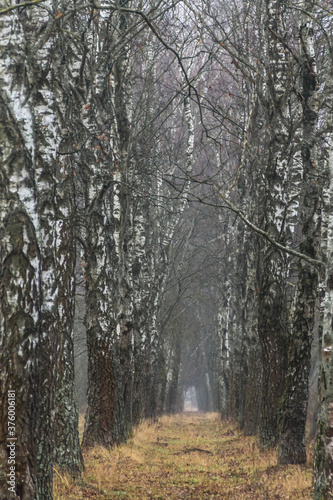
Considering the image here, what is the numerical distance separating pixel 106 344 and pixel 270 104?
5479mm

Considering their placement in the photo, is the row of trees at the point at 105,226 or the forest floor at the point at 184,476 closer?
the row of trees at the point at 105,226

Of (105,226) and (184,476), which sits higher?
(105,226)

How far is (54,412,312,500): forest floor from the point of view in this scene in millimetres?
6738

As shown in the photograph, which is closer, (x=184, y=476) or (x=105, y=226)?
(x=184, y=476)

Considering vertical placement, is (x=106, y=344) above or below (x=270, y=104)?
below

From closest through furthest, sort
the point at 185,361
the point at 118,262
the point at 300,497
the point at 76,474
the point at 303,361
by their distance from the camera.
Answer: the point at 300,497, the point at 76,474, the point at 303,361, the point at 118,262, the point at 185,361

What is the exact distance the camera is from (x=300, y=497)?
6.24 metres

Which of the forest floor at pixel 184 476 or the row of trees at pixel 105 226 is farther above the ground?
the row of trees at pixel 105 226

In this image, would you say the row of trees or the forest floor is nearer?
the row of trees

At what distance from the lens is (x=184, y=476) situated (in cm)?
893

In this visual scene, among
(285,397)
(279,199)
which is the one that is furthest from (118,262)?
(285,397)

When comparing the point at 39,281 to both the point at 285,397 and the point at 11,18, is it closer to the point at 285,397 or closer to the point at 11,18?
the point at 11,18

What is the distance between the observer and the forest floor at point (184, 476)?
22.1 feet

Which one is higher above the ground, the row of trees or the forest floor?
the row of trees
